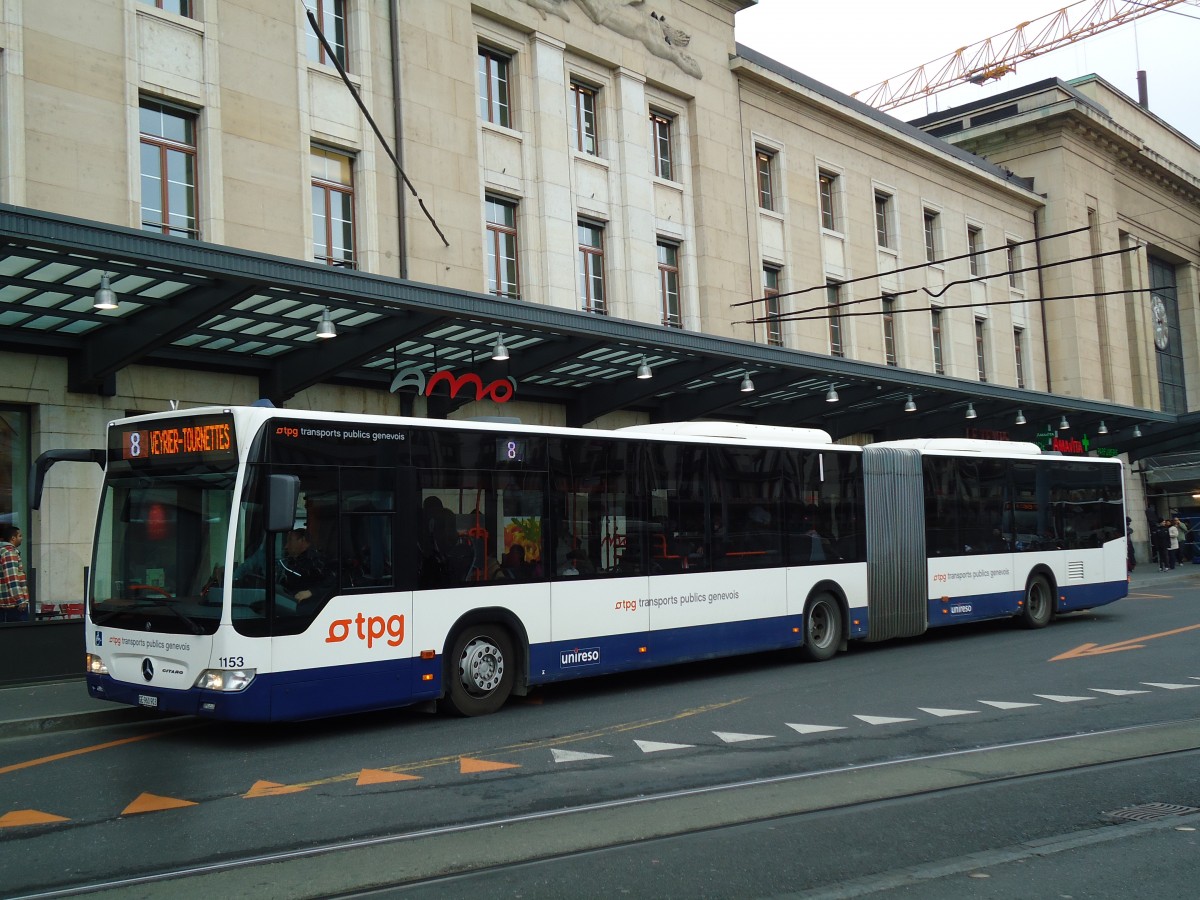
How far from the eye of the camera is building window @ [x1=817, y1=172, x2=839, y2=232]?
33.1m

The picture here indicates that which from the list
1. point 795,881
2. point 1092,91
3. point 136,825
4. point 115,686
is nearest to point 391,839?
point 136,825

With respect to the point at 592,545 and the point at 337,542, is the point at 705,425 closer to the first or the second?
the point at 592,545

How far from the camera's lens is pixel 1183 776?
8062mm

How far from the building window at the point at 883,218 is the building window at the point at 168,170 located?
22.8 meters

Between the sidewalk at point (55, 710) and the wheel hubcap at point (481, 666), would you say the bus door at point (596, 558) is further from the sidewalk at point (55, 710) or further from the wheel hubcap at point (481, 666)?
the sidewalk at point (55, 710)

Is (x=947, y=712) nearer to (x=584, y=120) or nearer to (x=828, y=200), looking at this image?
(x=584, y=120)

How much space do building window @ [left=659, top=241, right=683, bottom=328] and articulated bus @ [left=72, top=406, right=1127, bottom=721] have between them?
35.3 feet

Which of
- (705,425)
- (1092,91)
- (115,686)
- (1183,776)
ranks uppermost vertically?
(1092,91)

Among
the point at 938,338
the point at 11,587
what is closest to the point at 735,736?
the point at 11,587

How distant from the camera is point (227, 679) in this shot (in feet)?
31.2

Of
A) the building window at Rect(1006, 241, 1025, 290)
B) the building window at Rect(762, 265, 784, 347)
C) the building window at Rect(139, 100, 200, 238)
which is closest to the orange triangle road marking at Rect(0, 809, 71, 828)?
the building window at Rect(139, 100, 200, 238)

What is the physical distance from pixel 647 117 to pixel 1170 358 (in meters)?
36.5

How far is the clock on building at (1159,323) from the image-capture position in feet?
168

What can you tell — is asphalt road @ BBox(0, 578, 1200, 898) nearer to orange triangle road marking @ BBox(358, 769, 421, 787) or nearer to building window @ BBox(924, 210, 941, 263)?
orange triangle road marking @ BBox(358, 769, 421, 787)
